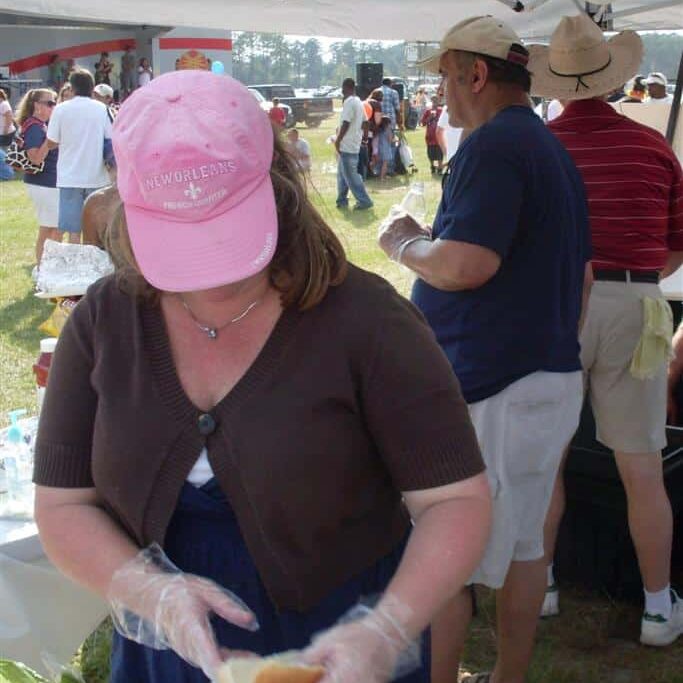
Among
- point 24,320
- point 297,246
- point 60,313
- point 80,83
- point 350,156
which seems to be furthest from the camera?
point 350,156

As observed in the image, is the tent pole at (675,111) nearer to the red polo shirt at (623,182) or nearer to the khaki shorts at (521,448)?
the red polo shirt at (623,182)

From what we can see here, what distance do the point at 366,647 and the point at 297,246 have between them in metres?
0.50

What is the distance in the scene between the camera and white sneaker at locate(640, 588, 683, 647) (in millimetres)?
2844

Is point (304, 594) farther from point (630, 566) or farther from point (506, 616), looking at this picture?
point (630, 566)

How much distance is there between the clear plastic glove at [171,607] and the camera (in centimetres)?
111

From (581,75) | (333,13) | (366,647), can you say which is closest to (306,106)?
(333,13)

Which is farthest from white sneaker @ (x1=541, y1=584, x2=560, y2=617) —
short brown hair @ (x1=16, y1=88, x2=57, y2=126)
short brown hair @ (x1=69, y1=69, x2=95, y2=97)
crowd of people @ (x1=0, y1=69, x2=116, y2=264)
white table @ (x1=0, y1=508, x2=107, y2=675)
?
short brown hair @ (x1=16, y1=88, x2=57, y2=126)

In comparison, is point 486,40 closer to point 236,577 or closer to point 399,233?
point 399,233

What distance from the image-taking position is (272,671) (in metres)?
1.02

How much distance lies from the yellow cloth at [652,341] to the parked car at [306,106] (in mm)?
24076

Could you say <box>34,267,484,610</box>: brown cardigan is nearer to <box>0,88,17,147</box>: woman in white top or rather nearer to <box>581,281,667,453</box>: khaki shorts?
<box>581,281,667,453</box>: khaki shorts

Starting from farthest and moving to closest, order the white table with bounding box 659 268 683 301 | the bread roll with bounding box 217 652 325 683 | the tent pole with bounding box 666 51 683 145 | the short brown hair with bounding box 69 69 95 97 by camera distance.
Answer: the short brown hair with bounding box 69 69 95 97 → the tent pole with bounding box 666 51 683 145 → the white table with bounding box 659 268 683 301 → the bread roll with bounding box 217 652 325 683

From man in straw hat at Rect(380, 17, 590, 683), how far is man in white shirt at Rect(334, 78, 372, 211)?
10.0m

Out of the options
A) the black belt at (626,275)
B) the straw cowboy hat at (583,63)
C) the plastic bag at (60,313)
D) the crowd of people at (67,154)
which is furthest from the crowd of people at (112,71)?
the black belt at (626,275)
